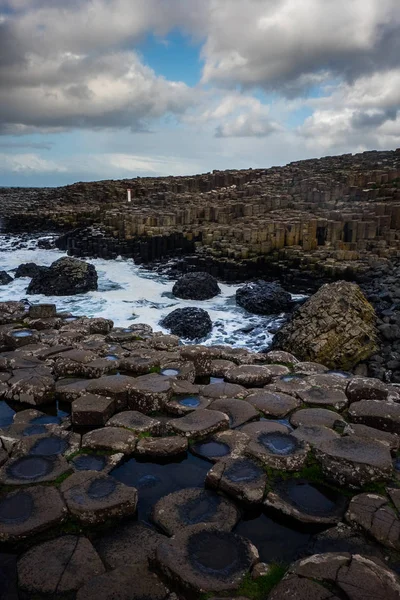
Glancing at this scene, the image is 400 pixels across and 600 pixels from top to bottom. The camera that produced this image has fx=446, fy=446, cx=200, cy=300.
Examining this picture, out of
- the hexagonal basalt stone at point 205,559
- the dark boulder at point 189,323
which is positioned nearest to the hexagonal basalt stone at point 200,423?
the hexagonal basalt stone at point 205,559

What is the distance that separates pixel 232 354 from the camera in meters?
6.07

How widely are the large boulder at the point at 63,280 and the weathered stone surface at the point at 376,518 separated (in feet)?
35.8

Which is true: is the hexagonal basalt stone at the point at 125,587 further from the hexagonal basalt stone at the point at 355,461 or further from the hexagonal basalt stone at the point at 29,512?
the hexagonal basalt stone at the point at 355,461

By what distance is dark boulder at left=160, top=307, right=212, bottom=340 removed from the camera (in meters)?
9.41

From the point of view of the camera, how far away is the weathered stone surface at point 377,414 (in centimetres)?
408

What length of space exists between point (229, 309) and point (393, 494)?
8435mm

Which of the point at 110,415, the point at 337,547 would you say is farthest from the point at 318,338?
the point at 337,547

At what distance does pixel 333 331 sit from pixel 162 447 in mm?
4990

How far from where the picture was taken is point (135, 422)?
4.14m

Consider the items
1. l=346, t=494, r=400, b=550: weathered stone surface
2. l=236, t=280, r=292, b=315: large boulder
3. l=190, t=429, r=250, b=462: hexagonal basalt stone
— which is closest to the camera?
l=346, t=494, r=400, b=550: weathered stone surface

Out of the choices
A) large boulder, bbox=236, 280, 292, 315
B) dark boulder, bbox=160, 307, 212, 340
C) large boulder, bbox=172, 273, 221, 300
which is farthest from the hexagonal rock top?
large boulder, bbox=172, 273, 221, 300

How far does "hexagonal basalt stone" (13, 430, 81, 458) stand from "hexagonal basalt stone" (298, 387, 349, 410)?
2.33 meters

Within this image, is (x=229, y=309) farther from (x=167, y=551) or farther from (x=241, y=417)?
(x=167, y=551)

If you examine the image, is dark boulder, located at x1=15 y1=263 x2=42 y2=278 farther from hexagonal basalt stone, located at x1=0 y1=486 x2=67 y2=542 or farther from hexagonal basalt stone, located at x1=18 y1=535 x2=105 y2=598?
hexagonal basalt stone, located at x1=18 y1=535 x2=105 y2=598
